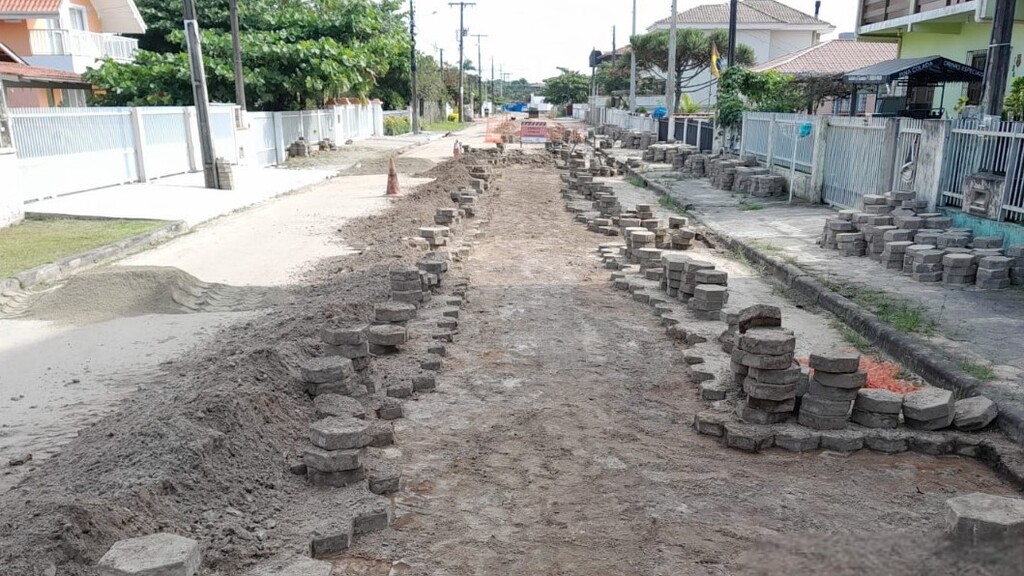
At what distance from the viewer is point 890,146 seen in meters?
11.8

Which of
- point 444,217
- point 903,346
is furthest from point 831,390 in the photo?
point 444,217

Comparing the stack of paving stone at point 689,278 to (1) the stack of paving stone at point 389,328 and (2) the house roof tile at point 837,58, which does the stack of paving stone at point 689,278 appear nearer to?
(1) the stack of paving stone at point 389,328

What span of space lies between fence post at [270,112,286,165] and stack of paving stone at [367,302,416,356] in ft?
71.4

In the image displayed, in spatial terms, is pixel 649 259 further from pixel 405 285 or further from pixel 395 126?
pixel 395 126

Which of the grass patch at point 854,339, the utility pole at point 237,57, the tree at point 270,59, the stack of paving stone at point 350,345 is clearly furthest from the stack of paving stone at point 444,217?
the tree at point 270,59

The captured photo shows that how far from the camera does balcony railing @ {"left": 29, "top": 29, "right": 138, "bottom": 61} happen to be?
29688mm

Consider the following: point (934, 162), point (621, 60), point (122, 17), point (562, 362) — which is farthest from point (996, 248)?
point (621, 60)

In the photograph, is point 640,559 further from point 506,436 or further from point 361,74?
point 361,74

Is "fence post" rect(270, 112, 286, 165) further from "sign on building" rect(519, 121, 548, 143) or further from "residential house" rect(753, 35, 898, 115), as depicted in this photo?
"residential house" rect(753, 35, 898, 115)

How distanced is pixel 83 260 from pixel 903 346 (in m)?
9.47

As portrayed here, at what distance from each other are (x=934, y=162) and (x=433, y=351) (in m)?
7.98

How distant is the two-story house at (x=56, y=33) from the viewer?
28875 mm

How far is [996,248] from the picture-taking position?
8.65 meters

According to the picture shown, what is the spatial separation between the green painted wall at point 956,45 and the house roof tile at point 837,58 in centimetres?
931
